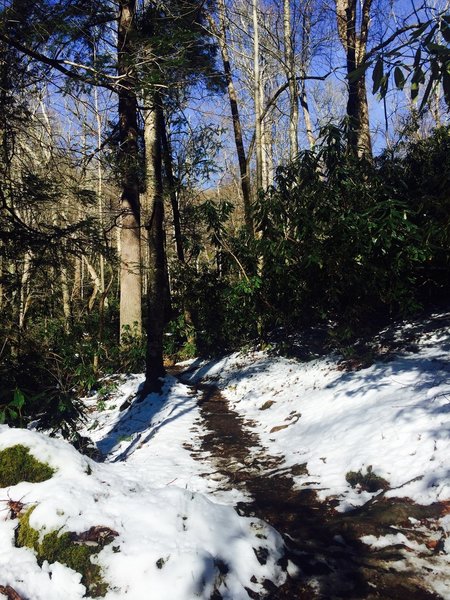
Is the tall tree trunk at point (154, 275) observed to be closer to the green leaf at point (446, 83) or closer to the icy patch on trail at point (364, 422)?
the icy patch on trail at point (364, 422)

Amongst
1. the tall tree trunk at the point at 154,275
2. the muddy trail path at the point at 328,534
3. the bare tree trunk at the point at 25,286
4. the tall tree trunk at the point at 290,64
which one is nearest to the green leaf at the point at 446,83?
the muddy trail path at the point at 328,534

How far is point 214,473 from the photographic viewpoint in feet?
15.2

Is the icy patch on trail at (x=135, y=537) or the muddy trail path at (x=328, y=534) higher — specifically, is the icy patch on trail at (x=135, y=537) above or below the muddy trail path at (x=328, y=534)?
above

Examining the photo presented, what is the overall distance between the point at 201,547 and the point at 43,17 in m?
5.59

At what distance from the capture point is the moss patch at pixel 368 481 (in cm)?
359

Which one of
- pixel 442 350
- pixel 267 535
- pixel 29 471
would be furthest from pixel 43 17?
pixel 442 350

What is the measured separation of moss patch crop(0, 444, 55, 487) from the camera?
268cm

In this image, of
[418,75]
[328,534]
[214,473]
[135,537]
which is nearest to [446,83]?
[418,75]

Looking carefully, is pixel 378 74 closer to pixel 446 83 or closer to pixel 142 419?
pixel 446 83

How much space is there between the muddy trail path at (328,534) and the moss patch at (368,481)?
239 mm

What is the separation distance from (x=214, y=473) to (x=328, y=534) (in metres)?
1.82

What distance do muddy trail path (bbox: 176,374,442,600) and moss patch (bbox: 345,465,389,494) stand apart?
24 centimetres

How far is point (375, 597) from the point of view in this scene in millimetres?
2336

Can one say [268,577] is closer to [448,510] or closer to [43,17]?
[448,510]
